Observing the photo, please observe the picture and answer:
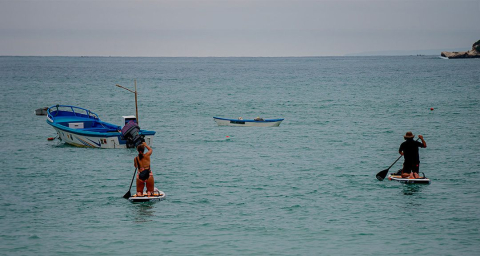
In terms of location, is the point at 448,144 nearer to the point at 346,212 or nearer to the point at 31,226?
the point at 346,212

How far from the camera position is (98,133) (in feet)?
115

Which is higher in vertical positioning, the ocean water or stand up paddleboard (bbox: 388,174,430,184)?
stand up paddleboard (bbox: 388,174,430,184)

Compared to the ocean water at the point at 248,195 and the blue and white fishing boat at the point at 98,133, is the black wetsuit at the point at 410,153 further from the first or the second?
the blue and white fishing boat at the point at 98,133

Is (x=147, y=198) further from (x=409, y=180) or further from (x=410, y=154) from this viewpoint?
(x=409, y=180)

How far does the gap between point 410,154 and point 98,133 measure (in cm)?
2000

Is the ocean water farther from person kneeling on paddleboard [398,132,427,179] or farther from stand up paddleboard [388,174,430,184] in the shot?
person kneeling on paddleboard [398,132,427,179]

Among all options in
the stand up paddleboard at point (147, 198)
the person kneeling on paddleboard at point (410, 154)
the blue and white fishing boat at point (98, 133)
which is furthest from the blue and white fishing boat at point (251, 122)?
the stand up paddleboard at point (147, 198)

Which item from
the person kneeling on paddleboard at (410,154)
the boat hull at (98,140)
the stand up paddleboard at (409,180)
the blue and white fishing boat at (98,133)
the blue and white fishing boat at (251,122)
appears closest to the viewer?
the person kneeling on paddleboard at (410,154)

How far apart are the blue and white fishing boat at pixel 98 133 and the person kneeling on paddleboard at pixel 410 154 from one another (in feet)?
50.5

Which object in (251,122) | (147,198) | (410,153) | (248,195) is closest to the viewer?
(147,198)

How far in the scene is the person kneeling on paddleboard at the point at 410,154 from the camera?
22.6 meters

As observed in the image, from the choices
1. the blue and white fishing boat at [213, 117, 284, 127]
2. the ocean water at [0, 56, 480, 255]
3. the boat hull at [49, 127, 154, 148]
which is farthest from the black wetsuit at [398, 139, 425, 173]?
the blue and white fishing boat at [213, 117, 284, 127]

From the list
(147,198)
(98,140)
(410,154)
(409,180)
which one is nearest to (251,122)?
(98,140)

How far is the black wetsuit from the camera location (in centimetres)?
2258
